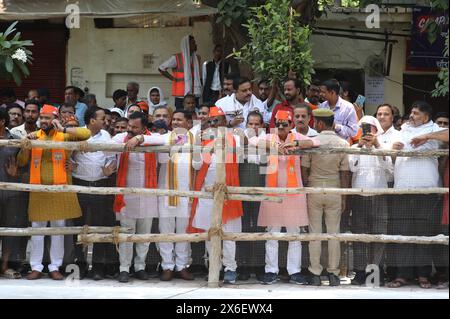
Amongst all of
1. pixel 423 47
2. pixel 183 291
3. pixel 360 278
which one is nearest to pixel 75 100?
pixel 183 291

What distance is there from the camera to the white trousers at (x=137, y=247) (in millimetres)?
9242

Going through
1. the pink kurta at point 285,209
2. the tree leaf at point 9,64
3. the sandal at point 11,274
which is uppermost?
the tree leaf at point 9,64

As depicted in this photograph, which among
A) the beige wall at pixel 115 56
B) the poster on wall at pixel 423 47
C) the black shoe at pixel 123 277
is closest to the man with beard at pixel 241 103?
the black shoe at pixel 123 277

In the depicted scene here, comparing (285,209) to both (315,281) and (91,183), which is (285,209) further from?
(91,183)

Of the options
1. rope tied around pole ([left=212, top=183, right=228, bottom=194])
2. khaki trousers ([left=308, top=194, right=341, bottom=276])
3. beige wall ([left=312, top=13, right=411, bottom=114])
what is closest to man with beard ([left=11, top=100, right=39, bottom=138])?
rope tied around pole ([left=212, top=183, right=228, bottom=194])

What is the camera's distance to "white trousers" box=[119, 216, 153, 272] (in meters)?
9.24

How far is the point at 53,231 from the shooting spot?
9039 millimetres

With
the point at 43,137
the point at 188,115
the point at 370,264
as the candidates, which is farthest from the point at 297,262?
the point at 43,137

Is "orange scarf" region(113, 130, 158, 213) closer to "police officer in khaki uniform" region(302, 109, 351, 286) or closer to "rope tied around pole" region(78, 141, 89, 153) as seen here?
"rope tied around pole" region(78, 141, 89, 153)

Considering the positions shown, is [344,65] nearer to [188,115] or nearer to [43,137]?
[188,115]

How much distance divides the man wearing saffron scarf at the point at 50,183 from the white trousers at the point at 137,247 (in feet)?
1.74

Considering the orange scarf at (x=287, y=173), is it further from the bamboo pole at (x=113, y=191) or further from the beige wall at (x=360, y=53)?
the beige wall at (x=360, y=53)

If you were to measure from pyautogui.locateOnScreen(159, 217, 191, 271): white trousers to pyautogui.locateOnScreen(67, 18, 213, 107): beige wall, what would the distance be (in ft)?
16.7
